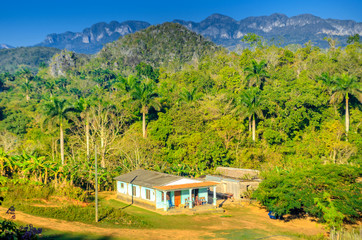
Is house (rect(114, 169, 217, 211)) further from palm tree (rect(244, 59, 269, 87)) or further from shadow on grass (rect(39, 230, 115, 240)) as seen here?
palm tree (rect(244, 59, 269, 87))

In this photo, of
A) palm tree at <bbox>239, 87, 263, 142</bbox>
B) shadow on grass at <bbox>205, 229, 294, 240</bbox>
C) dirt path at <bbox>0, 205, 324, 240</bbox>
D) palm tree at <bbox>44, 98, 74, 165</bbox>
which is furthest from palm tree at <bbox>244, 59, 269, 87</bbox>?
shadow on grass at <bbox>205, 229, 294, 240</bbox>

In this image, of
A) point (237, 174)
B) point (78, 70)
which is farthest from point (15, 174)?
point (78, 70)

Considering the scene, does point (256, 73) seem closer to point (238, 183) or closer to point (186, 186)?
point (238, 183)

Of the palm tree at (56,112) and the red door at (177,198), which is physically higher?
the palm tree at (56,112)

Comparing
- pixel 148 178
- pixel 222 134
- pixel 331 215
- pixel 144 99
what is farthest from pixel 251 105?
pixel 331 215

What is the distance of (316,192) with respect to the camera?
2734 centimetres

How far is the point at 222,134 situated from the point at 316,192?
19.9m

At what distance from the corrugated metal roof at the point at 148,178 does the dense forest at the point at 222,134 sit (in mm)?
3316

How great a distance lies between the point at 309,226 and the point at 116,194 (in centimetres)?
1853

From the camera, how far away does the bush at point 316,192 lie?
25.3 m

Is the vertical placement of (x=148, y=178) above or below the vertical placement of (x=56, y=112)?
below

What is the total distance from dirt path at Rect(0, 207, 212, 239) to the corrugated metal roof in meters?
5.96

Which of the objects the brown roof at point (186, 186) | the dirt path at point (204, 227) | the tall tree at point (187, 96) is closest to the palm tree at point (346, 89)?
the tall tree at point (187, 96)

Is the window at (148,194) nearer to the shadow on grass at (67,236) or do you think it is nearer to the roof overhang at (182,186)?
the roof overhang at (182,186)
